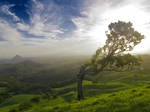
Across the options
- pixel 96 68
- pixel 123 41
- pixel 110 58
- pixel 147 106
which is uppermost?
pixel 123 41

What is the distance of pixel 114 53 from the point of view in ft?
92.7

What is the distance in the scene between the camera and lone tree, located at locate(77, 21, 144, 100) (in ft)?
86.0

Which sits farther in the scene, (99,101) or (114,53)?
(114,53)

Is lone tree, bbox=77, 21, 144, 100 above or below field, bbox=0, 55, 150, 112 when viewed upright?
above

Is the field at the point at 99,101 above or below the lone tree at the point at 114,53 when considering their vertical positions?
below

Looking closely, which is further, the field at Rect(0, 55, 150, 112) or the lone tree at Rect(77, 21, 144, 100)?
the lone tree at Rect(77, 21, 144, 100)

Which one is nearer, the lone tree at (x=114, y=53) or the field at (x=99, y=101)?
the field at (x=99, y=101)

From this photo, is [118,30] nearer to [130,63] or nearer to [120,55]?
[120,55]

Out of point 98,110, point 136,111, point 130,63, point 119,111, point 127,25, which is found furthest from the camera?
point 130,63

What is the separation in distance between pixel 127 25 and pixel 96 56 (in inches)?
406

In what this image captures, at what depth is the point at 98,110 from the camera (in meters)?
14.1

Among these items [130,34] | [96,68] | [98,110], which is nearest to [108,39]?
[130,34]

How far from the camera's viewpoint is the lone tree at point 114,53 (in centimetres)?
2620

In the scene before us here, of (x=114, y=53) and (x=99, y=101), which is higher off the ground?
(x=114, y=53)
